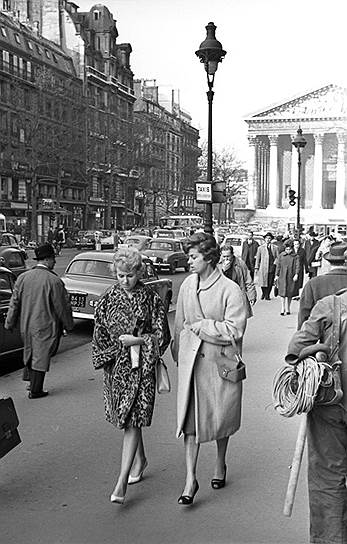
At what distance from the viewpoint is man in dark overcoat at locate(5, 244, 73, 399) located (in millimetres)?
8250

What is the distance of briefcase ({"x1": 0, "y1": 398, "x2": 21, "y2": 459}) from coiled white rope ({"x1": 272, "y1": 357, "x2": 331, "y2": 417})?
200cm

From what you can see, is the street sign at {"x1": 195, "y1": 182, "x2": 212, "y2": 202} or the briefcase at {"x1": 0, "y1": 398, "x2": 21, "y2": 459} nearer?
the briefcase at {"x1": 0, "y1": 398, "x2": 21, "y2": 459}

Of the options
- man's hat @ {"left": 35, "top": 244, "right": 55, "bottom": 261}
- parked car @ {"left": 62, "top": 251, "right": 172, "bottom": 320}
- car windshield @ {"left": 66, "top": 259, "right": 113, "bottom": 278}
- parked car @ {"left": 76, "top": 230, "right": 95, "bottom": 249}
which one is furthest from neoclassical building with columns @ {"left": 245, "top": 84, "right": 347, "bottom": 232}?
man's hat @ {"left": 35, "top": 244, "right": 55, "bottom": 261}

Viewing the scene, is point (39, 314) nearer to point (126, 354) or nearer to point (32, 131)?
point (126, 354)

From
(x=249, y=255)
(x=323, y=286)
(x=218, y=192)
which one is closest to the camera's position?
(x=323, y=286)

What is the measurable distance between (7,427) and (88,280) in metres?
9.52

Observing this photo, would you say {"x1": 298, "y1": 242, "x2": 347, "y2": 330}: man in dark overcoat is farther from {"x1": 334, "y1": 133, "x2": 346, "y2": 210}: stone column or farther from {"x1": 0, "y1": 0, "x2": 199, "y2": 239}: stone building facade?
{"x1": 334, "y1": 133, "x2": 346, "y2": 210}: stone column

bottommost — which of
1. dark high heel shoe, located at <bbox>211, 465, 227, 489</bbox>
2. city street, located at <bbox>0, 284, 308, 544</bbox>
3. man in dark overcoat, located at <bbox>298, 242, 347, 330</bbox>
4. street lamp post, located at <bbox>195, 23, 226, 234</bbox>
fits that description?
city street, located at <bbox>0, 284, 308, 544</bbox>

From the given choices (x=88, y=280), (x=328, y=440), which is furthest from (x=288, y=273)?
(x=328, y=440)

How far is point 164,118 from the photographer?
122562 millimetres

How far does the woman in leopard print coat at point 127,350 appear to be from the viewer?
511 centimetres

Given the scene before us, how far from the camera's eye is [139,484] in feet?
18.3

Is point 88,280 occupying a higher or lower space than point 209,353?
lower

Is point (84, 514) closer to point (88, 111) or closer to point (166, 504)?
point (166, 504)
